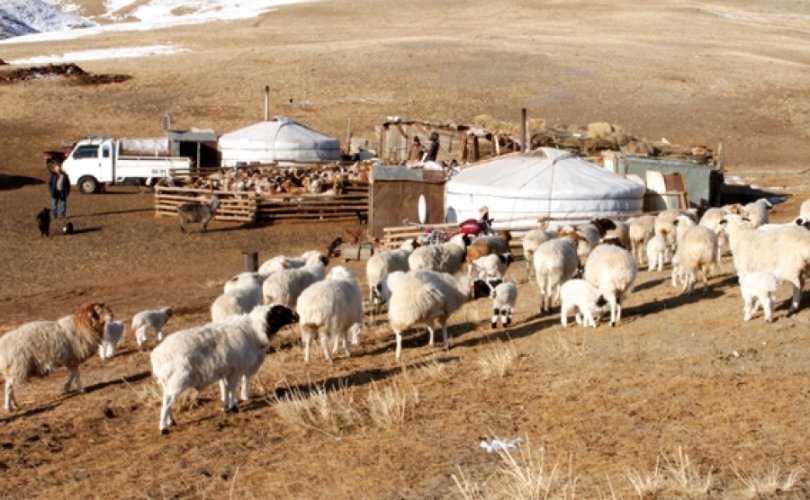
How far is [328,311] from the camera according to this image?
489 inches

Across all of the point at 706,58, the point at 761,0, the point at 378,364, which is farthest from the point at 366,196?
the point at 761,0

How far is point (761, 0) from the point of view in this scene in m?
102

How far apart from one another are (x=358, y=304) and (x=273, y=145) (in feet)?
85.0

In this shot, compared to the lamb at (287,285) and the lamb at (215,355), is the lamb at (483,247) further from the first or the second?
the lamb at (215,355)

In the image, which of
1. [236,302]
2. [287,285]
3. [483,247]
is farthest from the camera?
[483,247]

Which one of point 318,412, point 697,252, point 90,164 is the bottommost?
point 318,412

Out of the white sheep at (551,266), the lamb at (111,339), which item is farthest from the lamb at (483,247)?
the lamb at (111,339)

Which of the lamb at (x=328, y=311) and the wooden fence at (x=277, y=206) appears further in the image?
the wooden fence at (x=277, y=206)

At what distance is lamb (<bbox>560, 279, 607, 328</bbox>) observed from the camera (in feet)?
43.7

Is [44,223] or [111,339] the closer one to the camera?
[111,339]

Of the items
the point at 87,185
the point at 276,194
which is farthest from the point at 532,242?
the point at 87,185

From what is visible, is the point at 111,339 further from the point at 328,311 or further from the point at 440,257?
the point at 440,257

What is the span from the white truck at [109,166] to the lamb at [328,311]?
23899mm

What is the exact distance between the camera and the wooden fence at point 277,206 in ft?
97.0
